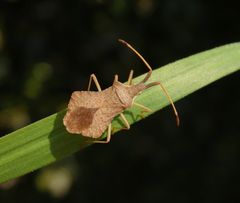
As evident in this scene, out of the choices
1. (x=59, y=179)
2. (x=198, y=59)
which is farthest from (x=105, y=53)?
(x=198, y=59)

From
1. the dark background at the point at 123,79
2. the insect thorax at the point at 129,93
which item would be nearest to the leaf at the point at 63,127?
the insect thorax at the point at 129,93

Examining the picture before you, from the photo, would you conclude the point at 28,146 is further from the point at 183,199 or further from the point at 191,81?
→ the point at 183,199

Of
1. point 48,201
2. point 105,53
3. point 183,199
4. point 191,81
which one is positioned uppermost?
point 191,81

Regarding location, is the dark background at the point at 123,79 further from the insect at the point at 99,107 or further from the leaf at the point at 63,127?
the leaf at the point at 63,127

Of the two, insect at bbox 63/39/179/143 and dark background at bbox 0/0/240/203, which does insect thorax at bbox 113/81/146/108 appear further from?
dark background at bbox 0/0/240/203

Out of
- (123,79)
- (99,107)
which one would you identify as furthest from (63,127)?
(123,79)

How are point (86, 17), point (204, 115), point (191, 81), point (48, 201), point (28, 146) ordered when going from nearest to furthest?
1. point (28, 146)
2. point (191, 81)
3. point (86, 17)
4. point (48, 201)
5. point (204, 115)
